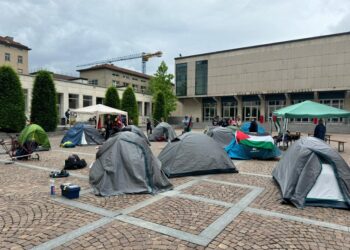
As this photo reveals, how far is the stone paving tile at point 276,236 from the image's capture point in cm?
393

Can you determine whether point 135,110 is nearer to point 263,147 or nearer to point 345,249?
point 263,147

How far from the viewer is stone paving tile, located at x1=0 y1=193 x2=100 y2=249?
4.00 m

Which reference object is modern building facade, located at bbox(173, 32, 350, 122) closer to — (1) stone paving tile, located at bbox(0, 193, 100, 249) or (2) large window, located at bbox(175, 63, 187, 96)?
(2) large window, located at bbox(175, 63, 187, 96)

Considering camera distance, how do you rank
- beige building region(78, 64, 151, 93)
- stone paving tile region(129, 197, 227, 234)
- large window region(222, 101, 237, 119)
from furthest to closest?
beige building region(78, 64, 151, 93), large window region(222, 101, 237, 119), stone paving tile region(129, 197, 227, 234)

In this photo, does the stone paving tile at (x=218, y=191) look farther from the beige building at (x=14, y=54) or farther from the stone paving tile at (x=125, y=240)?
the beige building at (x=14, y=54)

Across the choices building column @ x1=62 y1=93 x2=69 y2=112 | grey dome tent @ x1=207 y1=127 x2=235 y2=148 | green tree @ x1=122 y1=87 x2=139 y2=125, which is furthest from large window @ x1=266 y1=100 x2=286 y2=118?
grey dome tent @ x1=207 y1=127 x2=235 y2=148

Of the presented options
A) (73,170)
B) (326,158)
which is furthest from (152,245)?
(73,170)

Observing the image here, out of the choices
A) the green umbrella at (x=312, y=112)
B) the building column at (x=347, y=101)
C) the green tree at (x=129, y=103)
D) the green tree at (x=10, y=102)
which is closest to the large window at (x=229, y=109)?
the building column at (x=347, y=101)

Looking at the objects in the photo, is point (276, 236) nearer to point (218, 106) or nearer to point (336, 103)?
point (336, 103)

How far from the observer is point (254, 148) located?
37.7 ft

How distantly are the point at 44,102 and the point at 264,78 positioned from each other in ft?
97.6

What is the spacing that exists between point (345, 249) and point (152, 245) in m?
2.70

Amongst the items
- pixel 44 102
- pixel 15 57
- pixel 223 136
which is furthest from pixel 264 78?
pixel 15 57

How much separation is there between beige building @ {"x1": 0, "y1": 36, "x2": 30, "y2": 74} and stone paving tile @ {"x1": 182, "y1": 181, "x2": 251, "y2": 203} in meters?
56.7
